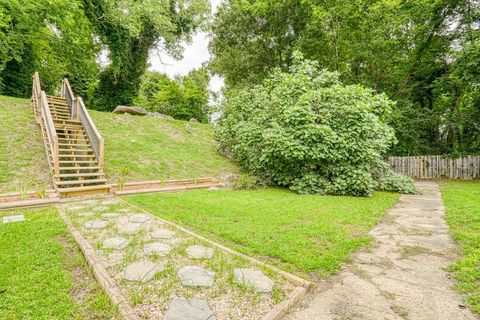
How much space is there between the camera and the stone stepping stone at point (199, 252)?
9.77 ft

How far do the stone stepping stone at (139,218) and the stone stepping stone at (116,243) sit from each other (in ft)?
2.71

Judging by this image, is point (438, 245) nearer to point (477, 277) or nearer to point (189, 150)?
point (477, 277)

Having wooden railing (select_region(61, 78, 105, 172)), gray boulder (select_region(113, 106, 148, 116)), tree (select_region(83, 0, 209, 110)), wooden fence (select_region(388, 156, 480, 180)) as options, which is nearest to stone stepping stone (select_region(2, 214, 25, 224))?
wooden railing (select_region(61, 78, 105, 172))

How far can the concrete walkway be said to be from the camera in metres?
2.10

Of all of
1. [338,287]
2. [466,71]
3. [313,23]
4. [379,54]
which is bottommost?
[338,287]

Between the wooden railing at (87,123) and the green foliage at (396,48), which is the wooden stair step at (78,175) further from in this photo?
the green foliage at (396,48)

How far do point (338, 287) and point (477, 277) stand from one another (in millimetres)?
1477

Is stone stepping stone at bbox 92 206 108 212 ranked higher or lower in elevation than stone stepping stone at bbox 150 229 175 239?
higher

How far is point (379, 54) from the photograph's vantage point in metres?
14.4

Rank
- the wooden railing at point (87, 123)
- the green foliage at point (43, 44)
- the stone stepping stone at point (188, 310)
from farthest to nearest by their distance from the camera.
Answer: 1. the green foliage at point (43, 44)
2. the wooden railing at point (87, 123)
3. the stone stepping stone at point (188, 310)

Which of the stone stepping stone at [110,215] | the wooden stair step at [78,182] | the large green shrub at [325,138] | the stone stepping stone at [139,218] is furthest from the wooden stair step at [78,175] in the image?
the large green shrub at [325,138]

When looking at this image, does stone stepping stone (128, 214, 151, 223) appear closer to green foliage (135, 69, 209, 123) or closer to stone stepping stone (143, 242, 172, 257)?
A: stone stepping stone (143, 242, 172, 257)

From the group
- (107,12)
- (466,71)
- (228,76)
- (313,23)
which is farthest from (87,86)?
(466,71)

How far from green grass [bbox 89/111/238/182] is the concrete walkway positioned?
6.73 metres
